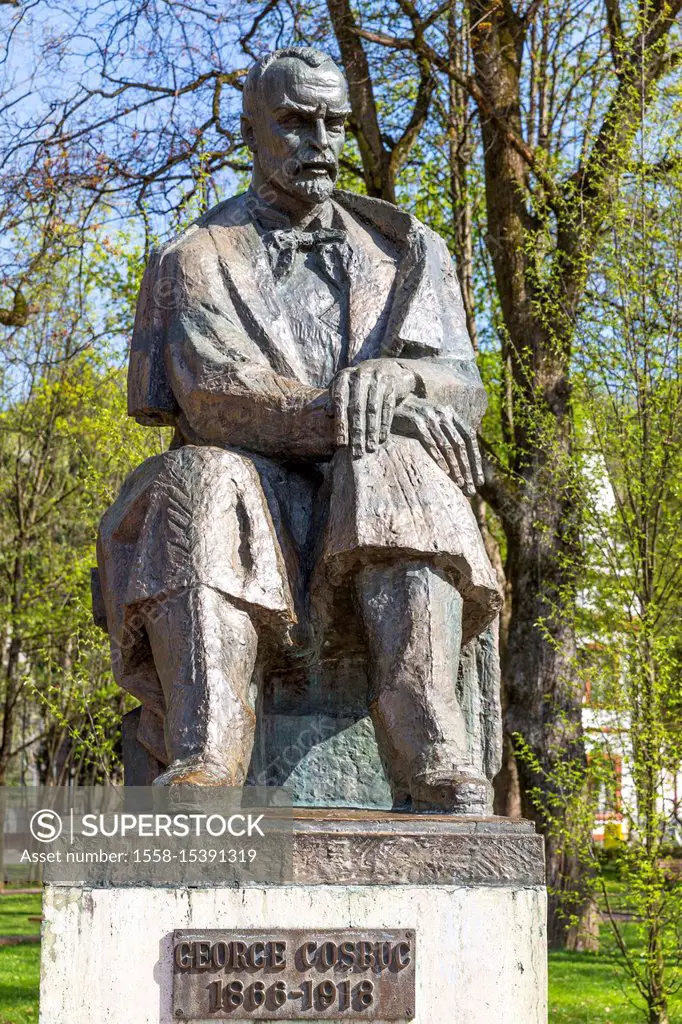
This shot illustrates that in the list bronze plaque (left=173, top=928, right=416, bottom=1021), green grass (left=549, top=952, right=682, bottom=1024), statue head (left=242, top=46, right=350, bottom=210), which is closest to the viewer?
bronze plaque (left=173, top=928, right=416, bottom=1021)

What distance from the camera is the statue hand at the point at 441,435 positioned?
4.00 metres

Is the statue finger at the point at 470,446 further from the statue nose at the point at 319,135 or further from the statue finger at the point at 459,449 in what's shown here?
the statue nose at the point at 319,135

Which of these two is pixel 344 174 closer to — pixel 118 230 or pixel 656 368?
pixel 118 230

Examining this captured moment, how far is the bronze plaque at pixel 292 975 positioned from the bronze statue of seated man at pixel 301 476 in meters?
0.38

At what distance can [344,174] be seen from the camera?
1480 cm

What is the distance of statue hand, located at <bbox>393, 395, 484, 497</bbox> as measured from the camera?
4.00 metres

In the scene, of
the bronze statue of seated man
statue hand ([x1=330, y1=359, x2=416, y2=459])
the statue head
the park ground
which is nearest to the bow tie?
the bronze statue of seated man

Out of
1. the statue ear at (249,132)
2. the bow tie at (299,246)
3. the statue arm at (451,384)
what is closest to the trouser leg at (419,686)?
the statue arm at (451,384)

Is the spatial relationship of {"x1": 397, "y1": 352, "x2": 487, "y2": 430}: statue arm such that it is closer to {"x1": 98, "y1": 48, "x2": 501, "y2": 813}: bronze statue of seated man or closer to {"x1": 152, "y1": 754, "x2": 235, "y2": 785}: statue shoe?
{"x1": 98, "y1": 48, "x2": 501, "y2": 813}: bronze statue of seated man

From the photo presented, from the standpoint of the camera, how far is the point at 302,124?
4469 mm

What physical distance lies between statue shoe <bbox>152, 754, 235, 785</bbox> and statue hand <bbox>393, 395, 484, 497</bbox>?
1.04 meters

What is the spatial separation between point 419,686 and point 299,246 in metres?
1.58

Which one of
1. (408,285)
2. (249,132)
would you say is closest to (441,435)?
(408,285)

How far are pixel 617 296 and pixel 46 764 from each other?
691 inches
